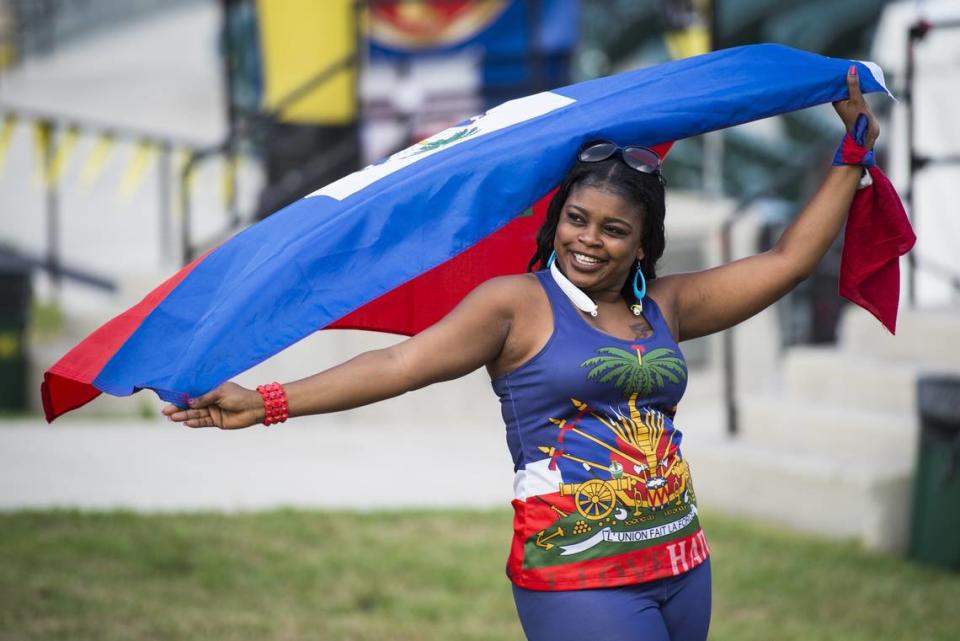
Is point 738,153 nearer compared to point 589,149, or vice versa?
point 589,149

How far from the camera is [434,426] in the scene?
399 inches

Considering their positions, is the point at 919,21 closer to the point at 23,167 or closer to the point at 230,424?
the point at 230,424

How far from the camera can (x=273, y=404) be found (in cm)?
312

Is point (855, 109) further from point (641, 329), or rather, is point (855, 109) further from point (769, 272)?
point (641, 329)

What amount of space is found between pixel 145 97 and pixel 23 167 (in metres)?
3.71

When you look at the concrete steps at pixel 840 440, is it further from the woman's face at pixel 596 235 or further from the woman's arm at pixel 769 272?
the woman's face at pixel 596 235

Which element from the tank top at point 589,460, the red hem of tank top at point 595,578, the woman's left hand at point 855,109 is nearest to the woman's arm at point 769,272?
the woman's left hand at point 855,109

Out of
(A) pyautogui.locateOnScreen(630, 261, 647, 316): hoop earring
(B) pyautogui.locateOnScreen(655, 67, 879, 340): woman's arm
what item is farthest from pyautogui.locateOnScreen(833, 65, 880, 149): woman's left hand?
(A) pyautogui.locateOnScreen(630, 261, 647, 316): hoop earring

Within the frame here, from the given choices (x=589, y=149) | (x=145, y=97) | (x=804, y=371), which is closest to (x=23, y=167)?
(x=145, y=97)

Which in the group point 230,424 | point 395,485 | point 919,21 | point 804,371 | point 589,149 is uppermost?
point 919,21

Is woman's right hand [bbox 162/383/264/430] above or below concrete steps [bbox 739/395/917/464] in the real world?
above

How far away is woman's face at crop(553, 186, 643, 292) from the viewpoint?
3346 millimetres

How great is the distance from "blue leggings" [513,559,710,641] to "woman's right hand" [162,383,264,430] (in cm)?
81

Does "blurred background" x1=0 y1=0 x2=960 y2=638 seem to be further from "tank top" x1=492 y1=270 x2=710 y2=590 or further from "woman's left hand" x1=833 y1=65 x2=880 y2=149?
"tank top" x1=492 y1=270 x2=710 y2=590
